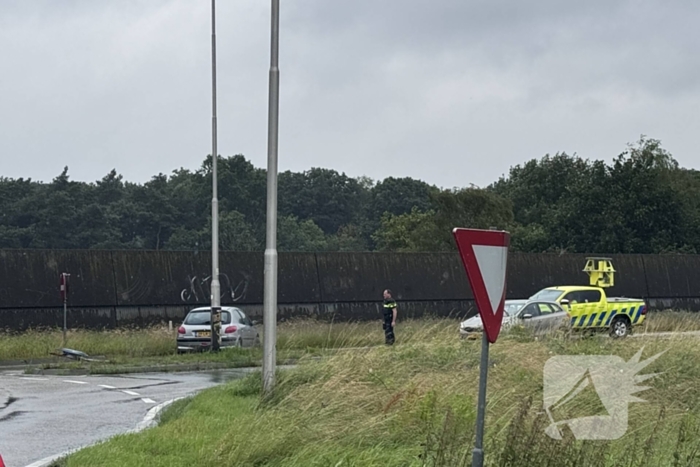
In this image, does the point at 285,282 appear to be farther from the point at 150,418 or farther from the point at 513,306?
the point at 150,418

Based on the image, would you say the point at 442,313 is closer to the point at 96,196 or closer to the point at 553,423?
the point at 553,423

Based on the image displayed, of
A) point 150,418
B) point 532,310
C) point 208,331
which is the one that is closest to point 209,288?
point 208,331

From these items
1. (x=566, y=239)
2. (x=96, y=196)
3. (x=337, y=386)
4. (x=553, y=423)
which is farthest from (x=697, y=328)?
(x=96, y=196)

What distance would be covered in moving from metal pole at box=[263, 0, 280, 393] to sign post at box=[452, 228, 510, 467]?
705 centimetres

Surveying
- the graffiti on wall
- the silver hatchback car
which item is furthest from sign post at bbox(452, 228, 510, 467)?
the graffiti on wall

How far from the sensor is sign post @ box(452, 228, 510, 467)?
664 cm

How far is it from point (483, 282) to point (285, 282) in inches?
1150

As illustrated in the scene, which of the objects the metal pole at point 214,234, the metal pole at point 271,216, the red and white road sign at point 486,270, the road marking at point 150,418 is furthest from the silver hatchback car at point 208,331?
the red and white road sign at point 486,270

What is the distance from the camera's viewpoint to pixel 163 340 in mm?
29688

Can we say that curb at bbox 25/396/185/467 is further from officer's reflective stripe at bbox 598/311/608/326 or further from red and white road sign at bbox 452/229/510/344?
officer's reflective stripe at bbox 598/311/608/326

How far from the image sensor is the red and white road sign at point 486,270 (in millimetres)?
6633

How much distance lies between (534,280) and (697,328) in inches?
830

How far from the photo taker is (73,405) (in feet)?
53.5

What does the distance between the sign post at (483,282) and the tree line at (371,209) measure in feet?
197
